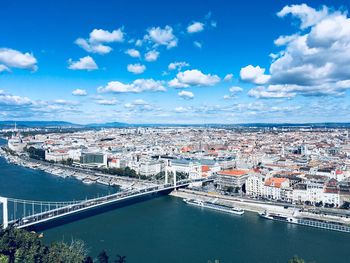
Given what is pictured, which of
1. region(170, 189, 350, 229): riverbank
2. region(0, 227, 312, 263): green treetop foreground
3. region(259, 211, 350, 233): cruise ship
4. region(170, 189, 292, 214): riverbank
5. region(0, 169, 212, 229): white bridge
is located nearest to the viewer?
region(0, 227, 312, 263): green treetop foreground

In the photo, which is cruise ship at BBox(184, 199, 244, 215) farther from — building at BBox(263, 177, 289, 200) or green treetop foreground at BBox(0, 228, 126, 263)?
green treetop foreground at BBox(0, 228, 126, 263)

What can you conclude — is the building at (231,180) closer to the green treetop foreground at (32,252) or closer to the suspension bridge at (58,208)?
the suspension bridge at (58,208)

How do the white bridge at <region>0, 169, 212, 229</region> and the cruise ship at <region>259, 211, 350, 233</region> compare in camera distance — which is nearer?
the white bridge at <region>0, 169, 212, 229</region>

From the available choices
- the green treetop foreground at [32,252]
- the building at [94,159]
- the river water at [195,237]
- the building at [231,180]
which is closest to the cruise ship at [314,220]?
the river water at [195,237]

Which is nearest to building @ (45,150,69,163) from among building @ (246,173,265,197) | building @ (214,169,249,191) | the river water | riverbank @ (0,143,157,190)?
riverbank @ (0,143,157,190)

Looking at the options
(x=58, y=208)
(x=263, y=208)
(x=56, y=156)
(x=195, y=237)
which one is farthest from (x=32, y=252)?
(x=56, y=156)

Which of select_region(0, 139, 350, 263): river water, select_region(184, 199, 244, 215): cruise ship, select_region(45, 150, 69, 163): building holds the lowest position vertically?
select_region(0, 139, 350, 263): river water
